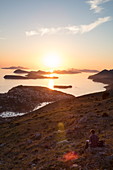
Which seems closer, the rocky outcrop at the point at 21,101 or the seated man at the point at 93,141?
the seated man at the point at 93,141

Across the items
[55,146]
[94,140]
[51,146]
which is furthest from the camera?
[51,146]

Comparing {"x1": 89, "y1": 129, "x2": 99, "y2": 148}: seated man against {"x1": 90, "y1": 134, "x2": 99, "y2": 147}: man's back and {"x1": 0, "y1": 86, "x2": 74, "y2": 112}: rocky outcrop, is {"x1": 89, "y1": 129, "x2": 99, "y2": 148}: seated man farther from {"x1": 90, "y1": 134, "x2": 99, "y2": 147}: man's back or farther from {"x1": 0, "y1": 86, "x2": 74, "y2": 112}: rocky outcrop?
{"x1": 0, "y1": 86, "x2": 74, "y2": 112}: rocky outcrop

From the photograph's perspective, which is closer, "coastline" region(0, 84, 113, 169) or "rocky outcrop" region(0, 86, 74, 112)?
"coastline" region(0, 84, 113, 169)

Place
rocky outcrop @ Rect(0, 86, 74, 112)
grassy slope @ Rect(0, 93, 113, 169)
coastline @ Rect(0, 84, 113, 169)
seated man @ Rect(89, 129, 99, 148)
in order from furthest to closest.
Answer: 1. rocky outcrop @ Rect(0, 86, 74, 112)
2. seated man @ Rect(89, 129, 99, 148)
3. grassy slope @ Rect(0, 93, 113, 169)
4. coastline @ Rect(0, 84, 113, 169)

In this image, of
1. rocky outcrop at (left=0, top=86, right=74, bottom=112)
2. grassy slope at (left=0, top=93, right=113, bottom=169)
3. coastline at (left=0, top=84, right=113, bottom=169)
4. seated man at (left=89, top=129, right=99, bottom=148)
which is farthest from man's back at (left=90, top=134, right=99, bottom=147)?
rocky outcrop at (left=0, top=86, right=74, bottom=112)

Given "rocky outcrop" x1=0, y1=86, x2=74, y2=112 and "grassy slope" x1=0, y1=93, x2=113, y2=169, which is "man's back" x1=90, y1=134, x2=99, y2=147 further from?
"rocky outcrop" x1=0, y1=86, x2=74, y2=112

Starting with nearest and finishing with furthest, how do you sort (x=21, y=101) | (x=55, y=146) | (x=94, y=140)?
(x=94, y=140) < (x=55, y=146) < (x=21, y=101)

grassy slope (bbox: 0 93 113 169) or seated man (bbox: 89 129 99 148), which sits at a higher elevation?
seated man (bbox: 89 129 99 148)

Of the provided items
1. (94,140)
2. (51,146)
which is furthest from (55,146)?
(94,140)

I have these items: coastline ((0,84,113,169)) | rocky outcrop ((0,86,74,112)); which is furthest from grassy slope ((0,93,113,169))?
rocky outcrop ((0,86,74,112))

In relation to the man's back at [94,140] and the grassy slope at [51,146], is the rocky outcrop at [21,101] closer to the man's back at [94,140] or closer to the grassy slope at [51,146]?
the grassy slope at [51,146]

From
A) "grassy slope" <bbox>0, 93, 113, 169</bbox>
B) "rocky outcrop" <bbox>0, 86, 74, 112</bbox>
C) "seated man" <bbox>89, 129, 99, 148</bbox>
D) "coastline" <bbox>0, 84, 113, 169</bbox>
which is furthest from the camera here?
"rocky outcrop" <bbox>0, 86, 74, 112</bbox>

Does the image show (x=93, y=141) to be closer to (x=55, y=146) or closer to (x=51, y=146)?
(x=55, y=146)

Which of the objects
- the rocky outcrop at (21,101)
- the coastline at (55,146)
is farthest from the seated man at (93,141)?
the rocky outcrop at (21,101)
